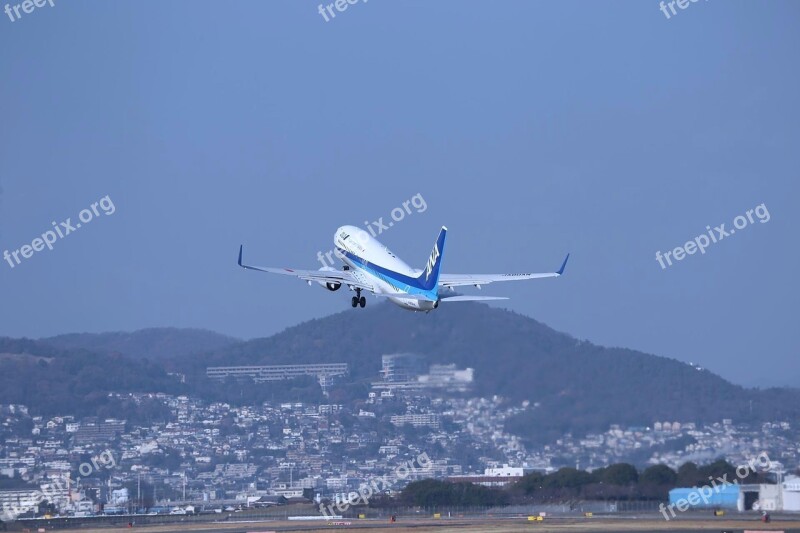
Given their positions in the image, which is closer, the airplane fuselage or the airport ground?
the airport ground

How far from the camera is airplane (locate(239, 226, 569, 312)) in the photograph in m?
83.4

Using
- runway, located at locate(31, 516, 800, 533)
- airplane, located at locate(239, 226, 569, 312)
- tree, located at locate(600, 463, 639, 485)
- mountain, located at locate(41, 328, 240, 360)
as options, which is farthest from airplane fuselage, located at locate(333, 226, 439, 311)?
mountain, located at locate(41, 328, 240, 360)

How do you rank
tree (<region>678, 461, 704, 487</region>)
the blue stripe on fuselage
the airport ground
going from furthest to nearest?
tree (<region>678, 461, 704, 487</region>) → the blue stripe on fuselage → the airport ground

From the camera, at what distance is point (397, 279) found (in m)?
86.1

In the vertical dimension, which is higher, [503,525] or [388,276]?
[388,276]

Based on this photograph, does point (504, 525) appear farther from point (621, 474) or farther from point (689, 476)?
point (689, 476)

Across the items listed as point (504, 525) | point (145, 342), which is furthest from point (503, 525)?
point (145, 342)

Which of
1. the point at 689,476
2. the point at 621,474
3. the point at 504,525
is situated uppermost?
the point at 621,474

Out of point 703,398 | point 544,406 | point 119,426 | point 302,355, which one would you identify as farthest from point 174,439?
point 703,398

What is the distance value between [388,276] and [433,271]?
174 inches

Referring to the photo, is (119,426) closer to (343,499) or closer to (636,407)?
(343,499)

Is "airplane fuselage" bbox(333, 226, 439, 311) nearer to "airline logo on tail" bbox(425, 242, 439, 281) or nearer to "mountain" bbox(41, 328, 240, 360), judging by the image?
"airline logo on tail" bbox(425, 242, 439, 281)

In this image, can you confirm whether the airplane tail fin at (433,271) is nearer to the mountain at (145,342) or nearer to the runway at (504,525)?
the runway at (504,525)

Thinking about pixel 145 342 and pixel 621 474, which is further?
pixel 145 342
